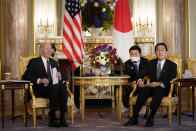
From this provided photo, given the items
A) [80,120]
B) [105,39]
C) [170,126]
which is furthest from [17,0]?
[170,126]

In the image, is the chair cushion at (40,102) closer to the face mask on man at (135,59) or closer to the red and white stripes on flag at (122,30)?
the face mask on man at (135,59)

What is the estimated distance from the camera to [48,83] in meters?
5.12

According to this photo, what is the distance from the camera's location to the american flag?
6184 millimetres

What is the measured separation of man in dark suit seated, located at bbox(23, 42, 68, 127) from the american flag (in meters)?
0.89

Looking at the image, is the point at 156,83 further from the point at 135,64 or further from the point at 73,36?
the point at 73,36

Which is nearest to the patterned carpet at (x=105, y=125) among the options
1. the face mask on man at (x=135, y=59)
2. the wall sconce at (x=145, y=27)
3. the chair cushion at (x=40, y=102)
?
the chair cushion at (x=40, y=102)

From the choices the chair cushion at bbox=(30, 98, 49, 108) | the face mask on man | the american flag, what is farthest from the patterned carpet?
the american flag

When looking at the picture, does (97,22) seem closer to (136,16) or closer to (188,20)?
(136,16)

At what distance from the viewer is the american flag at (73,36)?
618 cm

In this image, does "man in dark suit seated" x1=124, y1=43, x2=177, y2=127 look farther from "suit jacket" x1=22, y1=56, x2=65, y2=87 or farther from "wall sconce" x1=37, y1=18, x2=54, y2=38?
"wall sconce" x1=37, y1=18, x2=54, y2=38

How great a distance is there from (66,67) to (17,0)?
2.54 m

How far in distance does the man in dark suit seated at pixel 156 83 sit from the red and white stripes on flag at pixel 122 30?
1.86 meters

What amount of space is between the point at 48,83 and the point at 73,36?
150cm

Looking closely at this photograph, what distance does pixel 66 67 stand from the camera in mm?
8672
